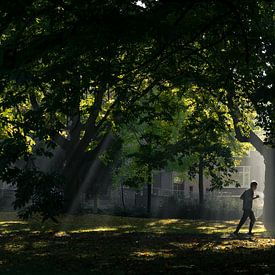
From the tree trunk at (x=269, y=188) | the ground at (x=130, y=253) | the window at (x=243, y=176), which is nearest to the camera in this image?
the ground at (x=130, y=253)

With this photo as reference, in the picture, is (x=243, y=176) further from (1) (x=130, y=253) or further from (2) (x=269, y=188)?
(1) (x=130, y=253)

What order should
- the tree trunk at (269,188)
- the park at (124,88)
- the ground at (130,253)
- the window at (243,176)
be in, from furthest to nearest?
1. the window at (243,176)
2. the tree trunk at (269,188)
3. the ground at (130,253)
4. the park at (124,88)

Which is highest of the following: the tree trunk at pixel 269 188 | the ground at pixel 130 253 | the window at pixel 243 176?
the window at pixel 243 176

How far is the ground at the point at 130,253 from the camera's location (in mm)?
11383

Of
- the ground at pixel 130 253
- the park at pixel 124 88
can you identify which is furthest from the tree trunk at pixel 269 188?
the ground at pixel 130 253

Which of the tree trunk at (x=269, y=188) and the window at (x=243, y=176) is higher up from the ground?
the window at (x=243, y=176)

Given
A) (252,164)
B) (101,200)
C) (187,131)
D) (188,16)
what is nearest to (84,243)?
(187,131)

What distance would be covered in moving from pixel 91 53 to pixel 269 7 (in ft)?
15.4

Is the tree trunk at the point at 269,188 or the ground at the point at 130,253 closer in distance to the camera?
the ground at the point at 130,253

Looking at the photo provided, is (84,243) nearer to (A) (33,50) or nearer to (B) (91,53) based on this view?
(B) (91,53)

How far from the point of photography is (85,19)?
32.3ft

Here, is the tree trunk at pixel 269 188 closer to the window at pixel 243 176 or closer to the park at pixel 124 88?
the park at pixel 124 88

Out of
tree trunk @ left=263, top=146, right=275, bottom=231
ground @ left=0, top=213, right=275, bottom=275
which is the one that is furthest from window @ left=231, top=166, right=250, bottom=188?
ground @ left=0, top=213, right=275, bottom=275

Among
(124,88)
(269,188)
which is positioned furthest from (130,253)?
(269,188)
